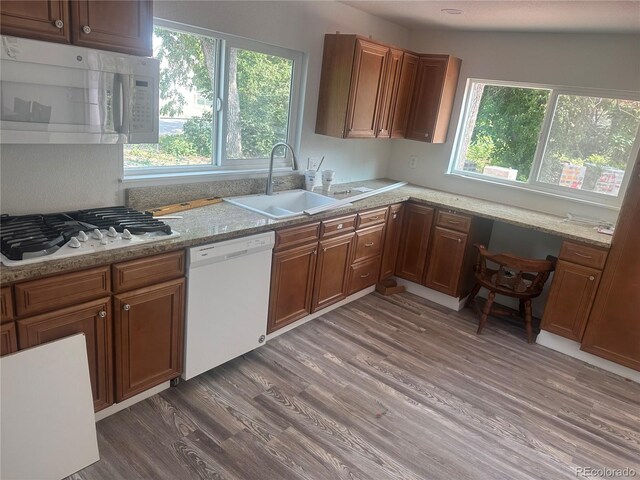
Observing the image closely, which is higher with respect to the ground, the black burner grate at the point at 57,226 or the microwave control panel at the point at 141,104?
the microwave control panel at the point at 141,104

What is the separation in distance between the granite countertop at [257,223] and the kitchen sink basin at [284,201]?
180mm

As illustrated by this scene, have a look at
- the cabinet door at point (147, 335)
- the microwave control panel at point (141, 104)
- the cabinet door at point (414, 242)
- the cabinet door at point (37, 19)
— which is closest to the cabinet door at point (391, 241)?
the cabinet door at point (414, 242)

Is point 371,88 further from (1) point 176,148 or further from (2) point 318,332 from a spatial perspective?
(2) point 318,332

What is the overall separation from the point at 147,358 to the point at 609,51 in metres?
3.83

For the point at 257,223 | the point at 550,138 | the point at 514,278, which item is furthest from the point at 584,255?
the point at 257,223

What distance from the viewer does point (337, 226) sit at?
3.16 metres

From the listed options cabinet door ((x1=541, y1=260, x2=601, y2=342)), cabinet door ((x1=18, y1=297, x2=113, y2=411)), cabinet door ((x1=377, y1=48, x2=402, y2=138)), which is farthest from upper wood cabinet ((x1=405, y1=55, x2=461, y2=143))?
cabinet door ((x1=18, y1=297, x2=113, y2=411))

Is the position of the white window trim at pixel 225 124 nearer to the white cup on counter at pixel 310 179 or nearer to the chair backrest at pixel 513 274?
the white cup on counter at pixel 310 179

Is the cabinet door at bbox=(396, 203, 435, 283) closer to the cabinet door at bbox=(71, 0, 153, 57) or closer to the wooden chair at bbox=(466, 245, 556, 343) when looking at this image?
the wooden chair at bbox=(466, 245, 556, 343)

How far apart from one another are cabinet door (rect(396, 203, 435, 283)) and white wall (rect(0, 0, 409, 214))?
718 mm

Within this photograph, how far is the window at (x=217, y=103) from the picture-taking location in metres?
2.58

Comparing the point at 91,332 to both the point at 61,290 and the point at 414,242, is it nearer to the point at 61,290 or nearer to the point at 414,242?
the point at 61,290

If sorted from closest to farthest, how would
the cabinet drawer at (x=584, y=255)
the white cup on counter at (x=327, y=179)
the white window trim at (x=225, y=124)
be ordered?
the white window trim at (x=225, y=124)
the cabinet drawer at (x=584, y=255)
the white cup on counter at (x=327, y=179)

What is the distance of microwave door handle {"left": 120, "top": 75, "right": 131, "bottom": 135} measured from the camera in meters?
1.93
